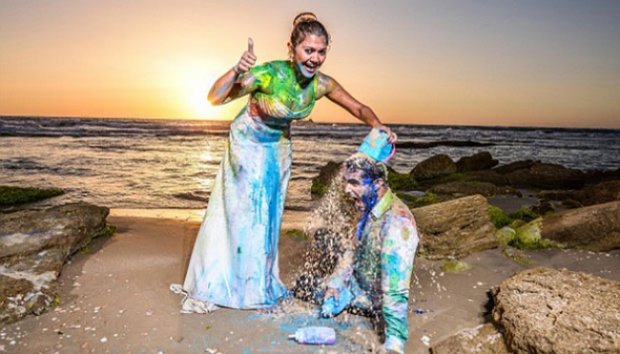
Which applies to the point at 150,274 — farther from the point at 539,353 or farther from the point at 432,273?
the point at 539,353

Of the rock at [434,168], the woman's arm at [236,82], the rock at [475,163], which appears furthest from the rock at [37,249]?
the rock at [475,163]

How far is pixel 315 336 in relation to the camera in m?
3.87

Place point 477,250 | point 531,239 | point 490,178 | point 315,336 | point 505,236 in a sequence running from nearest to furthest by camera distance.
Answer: point 315,336, point 477,250, point 531,239, point 505,236, point 490,178

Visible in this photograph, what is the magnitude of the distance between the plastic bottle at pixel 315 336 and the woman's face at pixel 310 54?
6.98 ft

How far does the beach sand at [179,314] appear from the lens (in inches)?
152

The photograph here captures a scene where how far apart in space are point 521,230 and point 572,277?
2.92 meters

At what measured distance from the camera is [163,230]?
741 centimetres

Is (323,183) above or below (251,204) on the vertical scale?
below

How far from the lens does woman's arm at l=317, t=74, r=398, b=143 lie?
4344mm

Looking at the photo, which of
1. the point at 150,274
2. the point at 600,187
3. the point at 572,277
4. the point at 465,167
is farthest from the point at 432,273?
the point at 465,167

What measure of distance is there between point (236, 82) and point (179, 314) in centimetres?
218

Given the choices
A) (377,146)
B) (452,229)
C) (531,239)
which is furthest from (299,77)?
(531,239)

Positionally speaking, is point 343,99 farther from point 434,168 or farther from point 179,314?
point 434,168

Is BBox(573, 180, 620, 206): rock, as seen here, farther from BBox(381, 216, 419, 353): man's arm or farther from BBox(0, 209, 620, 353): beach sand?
BBox(381, 216, 419, 353): man's arm
